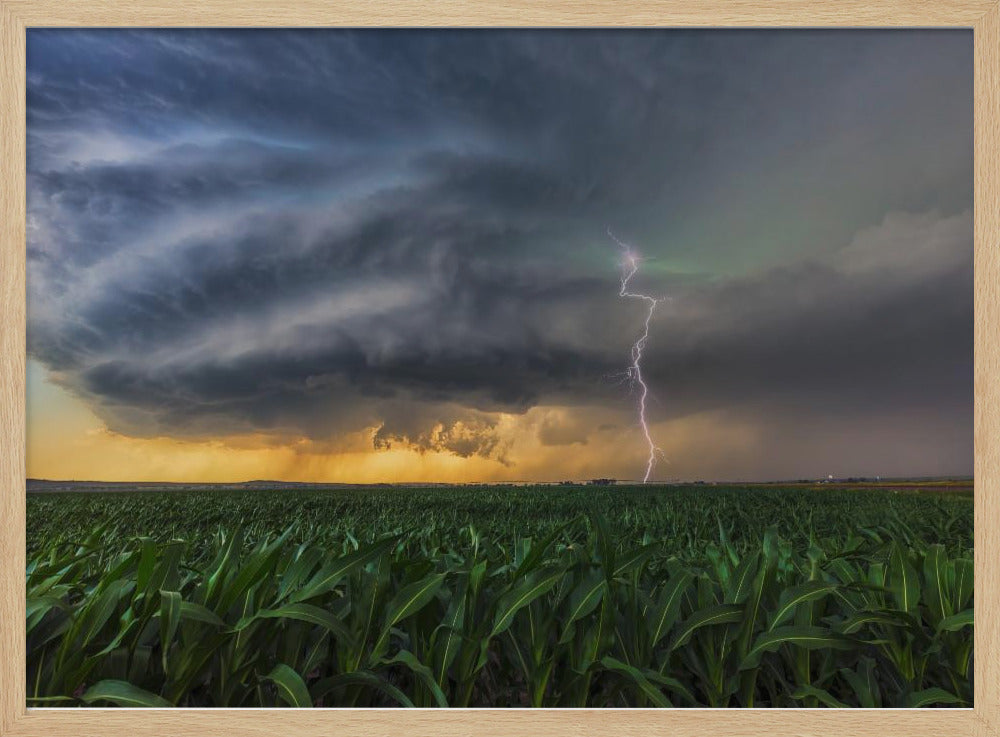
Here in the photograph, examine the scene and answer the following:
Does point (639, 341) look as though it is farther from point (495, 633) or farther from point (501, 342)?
point (495, 633)

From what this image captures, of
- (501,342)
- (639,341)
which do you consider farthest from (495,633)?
(501,342)

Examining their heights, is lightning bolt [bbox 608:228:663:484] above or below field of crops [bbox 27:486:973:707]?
above

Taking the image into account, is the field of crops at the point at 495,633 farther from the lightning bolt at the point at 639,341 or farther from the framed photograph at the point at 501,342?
the lightning bolt at the point at 639,341

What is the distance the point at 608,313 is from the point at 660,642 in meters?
1.55

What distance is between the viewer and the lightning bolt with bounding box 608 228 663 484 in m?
2.70

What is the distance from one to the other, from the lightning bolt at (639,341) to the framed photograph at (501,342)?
10 mm

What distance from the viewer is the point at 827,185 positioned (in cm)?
257

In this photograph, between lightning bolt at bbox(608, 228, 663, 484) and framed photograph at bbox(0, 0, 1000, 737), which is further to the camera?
lightning bolt at bbox(608, 228, 663, 484)

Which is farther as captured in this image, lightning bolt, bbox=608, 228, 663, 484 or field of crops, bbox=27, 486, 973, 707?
lightning bolt, bbox=608, 228, 663, 484

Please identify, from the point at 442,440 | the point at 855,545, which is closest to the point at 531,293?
the point at 442,440

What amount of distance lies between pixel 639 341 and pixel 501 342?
658mm

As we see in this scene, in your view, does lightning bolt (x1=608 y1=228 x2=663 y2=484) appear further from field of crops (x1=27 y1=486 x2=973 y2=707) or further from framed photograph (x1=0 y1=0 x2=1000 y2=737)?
field of crops (x1=27 y1=486 x2=973 y2=707)

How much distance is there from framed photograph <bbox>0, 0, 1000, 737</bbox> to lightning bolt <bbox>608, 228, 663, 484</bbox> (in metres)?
0.01

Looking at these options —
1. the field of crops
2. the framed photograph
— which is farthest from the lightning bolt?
the field of crops
